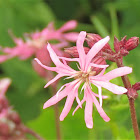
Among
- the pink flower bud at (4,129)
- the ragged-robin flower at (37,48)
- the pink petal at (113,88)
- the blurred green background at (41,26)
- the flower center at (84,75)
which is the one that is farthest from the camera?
the blurred green background at (41,26)

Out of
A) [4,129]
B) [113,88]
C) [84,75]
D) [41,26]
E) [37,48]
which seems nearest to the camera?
[113,88]

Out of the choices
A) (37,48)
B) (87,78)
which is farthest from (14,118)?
(87,78)

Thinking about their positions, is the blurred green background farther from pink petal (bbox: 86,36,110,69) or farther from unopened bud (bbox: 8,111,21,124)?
pink petal (bbox: 86,36,110,69)

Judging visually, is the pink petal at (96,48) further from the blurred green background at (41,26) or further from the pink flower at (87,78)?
the blurred green background at (41,26)

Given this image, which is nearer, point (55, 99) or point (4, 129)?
point (55, 99)

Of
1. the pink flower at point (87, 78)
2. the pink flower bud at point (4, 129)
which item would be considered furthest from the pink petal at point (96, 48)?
the pink flower bud at point (4, 129)

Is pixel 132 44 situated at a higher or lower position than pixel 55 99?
higher

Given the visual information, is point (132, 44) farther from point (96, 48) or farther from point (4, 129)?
point (4, 129)

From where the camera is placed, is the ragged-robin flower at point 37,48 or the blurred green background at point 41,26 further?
the blurred green background at point 41,26

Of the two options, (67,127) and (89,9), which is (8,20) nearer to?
(89,9)

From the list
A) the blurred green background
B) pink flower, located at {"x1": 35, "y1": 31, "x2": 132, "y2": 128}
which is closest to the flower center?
pink flower, located at {"x1": 35, "y1": 31, "x2": 132, "y2": 128}

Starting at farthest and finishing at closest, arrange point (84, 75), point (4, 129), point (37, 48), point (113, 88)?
point (37, 48) → point (4, 129) → point (84, 75) → point (113, 88)

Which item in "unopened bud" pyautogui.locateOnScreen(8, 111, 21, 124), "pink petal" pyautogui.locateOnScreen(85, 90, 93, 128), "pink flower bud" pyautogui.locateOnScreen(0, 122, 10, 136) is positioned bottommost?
"pink petal" pyautogui.locateOnScreen(85, 90, 93, 128)
